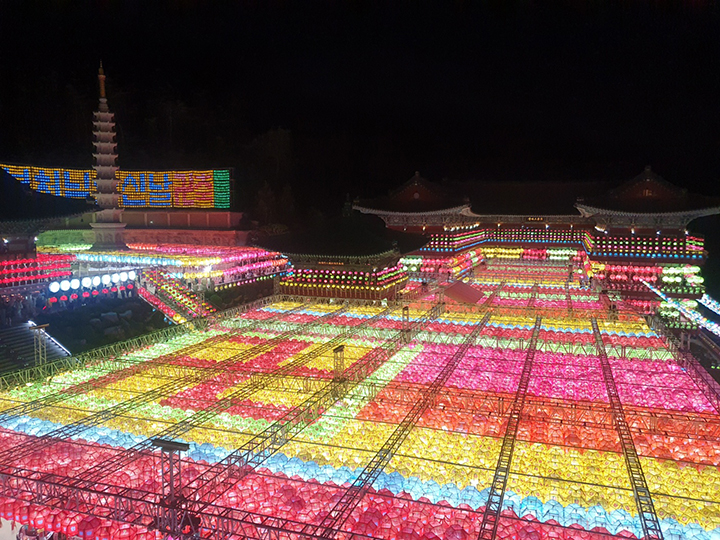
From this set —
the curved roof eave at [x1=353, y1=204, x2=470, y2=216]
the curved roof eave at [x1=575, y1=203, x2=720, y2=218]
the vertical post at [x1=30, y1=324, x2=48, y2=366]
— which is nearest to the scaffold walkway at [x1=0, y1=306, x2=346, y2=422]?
the vertical post at [x1=30, y1=324, x2=48, y2=366]

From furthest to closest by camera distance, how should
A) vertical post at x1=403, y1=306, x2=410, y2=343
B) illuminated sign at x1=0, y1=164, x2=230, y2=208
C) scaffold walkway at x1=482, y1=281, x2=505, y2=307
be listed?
illuminated sign at x1=0, y1=164, x2=230, y2=208, scaffold walkway at x1=482, y1=281, x2=505, y2=307, vertical post at x1=403, y1=306, x2=410, y2=343

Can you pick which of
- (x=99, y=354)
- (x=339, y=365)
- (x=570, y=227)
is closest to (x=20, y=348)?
(x=99, y=354)

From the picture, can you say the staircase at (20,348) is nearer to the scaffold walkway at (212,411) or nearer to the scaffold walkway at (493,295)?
the scaffold walkway at (212,411)

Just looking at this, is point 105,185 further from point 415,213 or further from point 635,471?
point 635,471

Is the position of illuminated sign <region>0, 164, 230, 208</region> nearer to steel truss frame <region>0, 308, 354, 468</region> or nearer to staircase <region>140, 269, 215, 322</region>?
staircase <region>140, 269, 215, 322</region>

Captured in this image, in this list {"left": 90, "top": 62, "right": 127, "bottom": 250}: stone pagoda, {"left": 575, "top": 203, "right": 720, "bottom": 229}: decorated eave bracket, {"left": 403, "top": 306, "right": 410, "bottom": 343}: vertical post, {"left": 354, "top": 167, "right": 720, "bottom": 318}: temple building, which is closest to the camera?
{"left": 403, "top": 306, "right": 410, "bottom": 343}: vertical post

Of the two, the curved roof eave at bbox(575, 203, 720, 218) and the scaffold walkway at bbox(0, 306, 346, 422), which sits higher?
the curved roof eave at bbox(575, 203, 720, 218)
